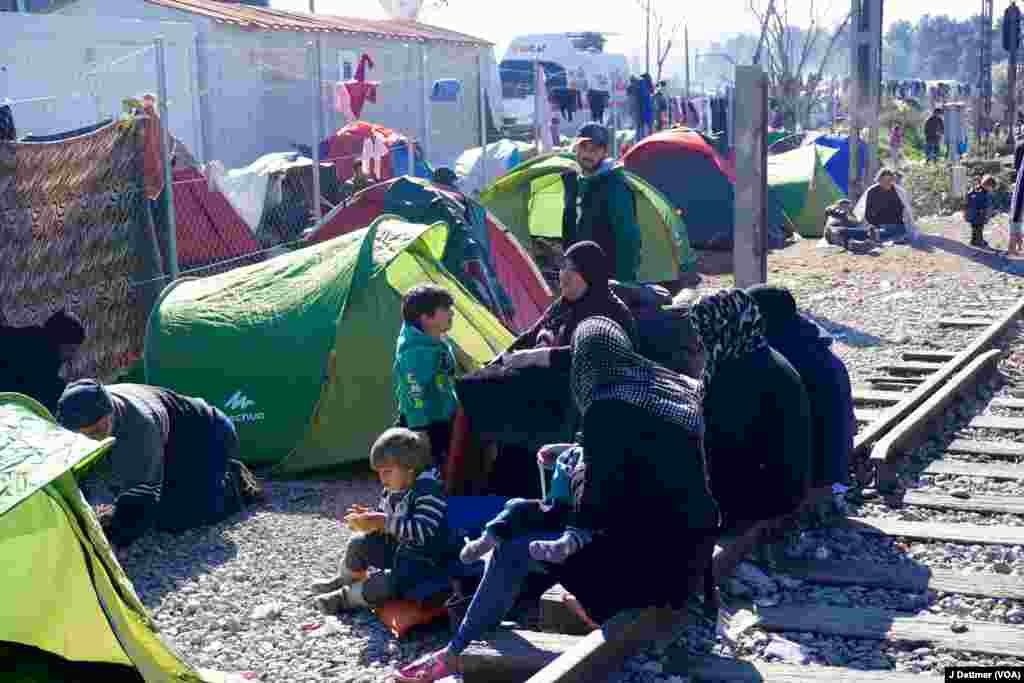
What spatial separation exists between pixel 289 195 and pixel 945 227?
403 inches

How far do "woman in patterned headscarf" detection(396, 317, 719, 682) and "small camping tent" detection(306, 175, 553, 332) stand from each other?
4.69 metres

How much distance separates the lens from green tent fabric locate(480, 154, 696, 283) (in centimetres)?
1523

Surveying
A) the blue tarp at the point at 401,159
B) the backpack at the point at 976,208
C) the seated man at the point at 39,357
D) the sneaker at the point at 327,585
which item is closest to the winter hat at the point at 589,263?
the sneaker at the point at 327,585

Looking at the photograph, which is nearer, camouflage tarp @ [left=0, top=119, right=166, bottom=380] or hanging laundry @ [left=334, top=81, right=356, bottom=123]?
camouflage tarp @ [left=0, top=119, right=166, bottom=380]

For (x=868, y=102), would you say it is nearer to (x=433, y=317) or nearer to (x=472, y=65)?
(x=472, y=65)

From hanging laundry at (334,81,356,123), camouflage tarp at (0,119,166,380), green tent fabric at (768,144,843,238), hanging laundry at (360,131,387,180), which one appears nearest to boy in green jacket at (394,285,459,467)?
camouflage tarp at (0,119,166,380)

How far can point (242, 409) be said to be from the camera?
26.9ft

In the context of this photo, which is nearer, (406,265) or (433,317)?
(433,317)

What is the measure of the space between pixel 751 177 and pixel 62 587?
700 cm

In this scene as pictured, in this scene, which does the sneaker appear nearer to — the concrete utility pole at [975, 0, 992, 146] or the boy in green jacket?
the boy in green jacket

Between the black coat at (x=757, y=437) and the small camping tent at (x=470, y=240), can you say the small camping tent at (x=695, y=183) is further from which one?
the black coat at (x=757, y=437)

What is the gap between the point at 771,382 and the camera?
19.4 feet

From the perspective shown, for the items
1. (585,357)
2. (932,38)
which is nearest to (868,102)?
(585,357)

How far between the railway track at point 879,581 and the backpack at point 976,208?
965 cm
